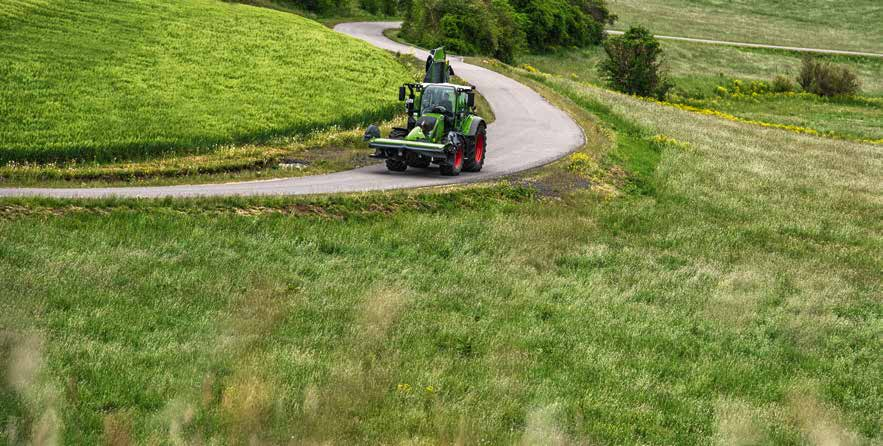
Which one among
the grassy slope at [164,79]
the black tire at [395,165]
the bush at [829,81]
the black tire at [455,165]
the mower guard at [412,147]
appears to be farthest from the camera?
the bush at [829,81]

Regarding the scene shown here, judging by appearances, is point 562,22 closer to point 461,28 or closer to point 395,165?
point 461,28

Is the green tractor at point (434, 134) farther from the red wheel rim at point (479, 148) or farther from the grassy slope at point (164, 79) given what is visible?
the grassy slope at point (164, 79)

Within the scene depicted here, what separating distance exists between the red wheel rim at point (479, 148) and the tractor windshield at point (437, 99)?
204 centimetres

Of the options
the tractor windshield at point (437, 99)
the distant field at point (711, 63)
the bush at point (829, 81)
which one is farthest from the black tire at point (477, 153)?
the bush at point (829, 81)

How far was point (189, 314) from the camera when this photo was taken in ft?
43.1

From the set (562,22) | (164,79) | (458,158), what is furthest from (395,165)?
(562,22)

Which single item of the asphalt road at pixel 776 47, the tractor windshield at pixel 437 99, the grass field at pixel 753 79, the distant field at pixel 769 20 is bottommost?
the grass field at pixel 753 79

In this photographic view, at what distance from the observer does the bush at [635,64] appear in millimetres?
64812

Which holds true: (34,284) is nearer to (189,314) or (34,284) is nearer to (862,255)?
(189,314)

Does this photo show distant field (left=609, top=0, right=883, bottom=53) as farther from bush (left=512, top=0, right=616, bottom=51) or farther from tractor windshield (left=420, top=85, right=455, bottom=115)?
tractor windshield (left=420, top=85, right=455, bottom=115)

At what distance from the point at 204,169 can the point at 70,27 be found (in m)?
17.0

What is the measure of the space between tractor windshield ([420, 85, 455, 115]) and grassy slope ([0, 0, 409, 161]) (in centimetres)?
651

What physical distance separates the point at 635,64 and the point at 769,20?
70237 mm

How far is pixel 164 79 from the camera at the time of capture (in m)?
33.7
